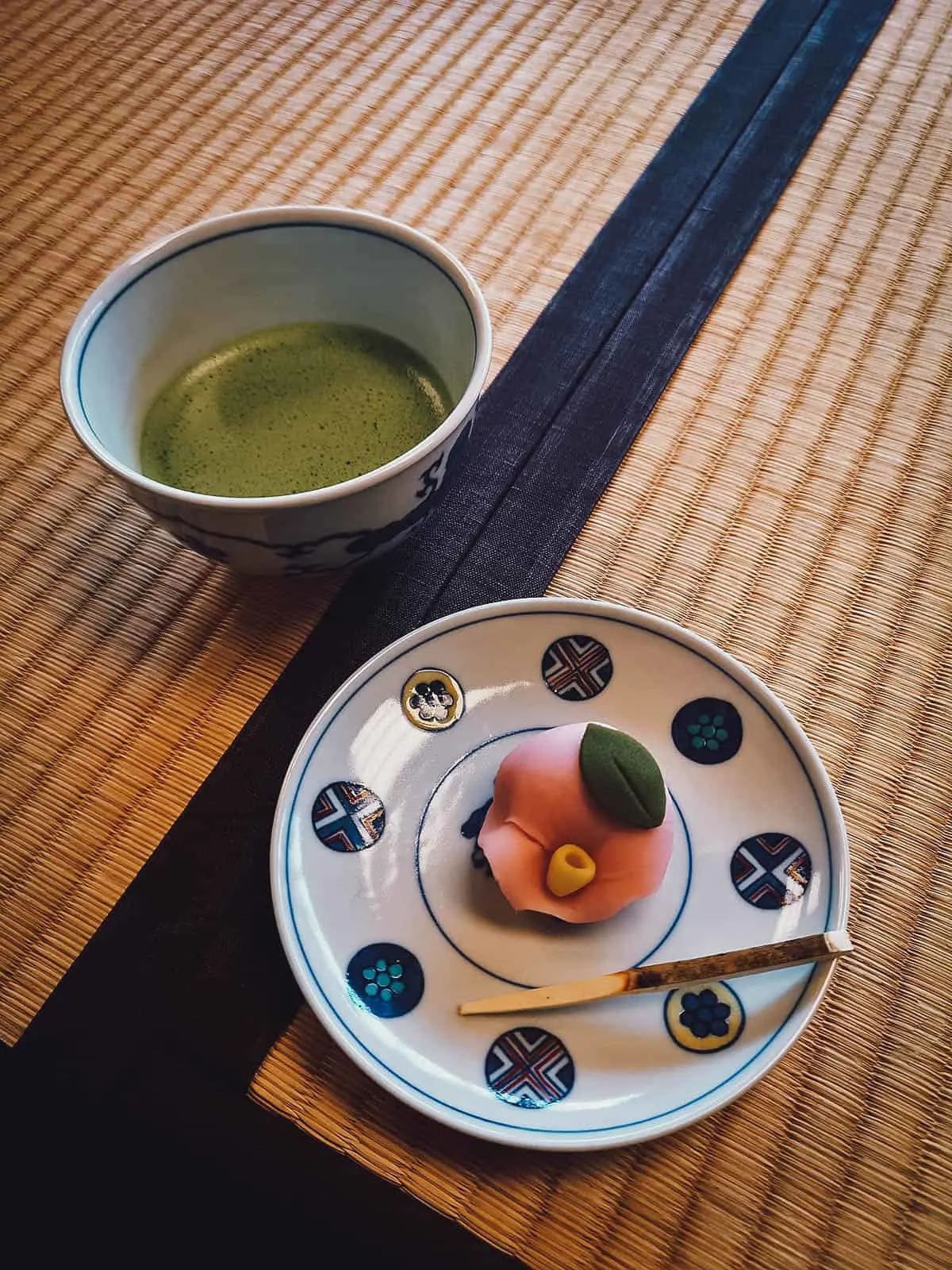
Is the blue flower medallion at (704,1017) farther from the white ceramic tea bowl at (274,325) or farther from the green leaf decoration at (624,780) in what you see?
the white ceramic tea bowl at (274,325)

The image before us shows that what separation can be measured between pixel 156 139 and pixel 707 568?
0.73 meters

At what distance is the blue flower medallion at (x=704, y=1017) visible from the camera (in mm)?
453

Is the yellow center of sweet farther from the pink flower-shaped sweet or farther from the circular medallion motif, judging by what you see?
the circular medallion motif

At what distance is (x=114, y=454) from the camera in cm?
56

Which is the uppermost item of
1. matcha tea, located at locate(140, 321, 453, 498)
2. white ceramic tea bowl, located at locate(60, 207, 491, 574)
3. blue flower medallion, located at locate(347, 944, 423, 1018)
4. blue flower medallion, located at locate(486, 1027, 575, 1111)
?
white ceramic tea bowl, located at locate(60, 207, 491, 574)

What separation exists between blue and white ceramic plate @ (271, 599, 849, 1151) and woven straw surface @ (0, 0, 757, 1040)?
0.13 meters

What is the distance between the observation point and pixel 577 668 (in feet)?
1.86

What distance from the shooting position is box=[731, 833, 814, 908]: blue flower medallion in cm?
49

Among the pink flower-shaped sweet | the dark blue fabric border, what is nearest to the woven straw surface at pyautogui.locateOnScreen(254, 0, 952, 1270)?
the dark blue fabric border

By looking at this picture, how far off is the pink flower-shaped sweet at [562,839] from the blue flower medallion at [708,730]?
0.05m

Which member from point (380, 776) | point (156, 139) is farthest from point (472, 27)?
point (380, 776)

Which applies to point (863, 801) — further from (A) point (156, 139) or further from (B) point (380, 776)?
(A) point (156, 139)

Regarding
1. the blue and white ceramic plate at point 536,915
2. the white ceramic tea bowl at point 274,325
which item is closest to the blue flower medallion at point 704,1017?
the blue and white ceramic plate at point 536,915

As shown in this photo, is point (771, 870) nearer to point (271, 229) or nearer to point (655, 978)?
point (655, 978)
